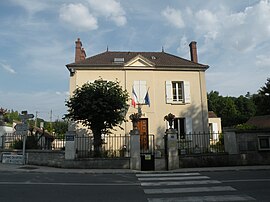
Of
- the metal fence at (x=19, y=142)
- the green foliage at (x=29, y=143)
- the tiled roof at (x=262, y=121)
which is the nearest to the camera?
the green foliage at (x=29, y=143)

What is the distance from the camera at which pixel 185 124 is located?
2053 centimetres

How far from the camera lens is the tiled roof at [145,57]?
21109 millimetres

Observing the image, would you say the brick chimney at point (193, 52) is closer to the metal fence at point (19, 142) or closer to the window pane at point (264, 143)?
the window pane at point (264, 143)

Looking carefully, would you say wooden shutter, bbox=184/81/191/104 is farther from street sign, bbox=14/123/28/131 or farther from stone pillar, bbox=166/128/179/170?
street sign, bbox=14/123/28/131

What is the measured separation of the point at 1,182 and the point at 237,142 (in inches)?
462

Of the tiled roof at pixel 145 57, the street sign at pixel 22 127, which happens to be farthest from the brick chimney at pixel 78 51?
the street sign at pixel 22 127

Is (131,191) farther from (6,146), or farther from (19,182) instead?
(6,146)

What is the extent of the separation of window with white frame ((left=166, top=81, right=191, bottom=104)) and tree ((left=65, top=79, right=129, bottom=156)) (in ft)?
19.9

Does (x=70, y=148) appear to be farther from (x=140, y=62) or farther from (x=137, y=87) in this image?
(x=140, y=62)

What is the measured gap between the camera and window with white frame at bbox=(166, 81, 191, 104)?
68.8 ft

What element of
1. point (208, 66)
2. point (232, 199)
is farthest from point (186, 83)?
point (232, 199)

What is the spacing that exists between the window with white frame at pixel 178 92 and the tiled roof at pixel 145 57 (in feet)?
5.14

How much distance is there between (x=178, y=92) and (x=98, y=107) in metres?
8.90

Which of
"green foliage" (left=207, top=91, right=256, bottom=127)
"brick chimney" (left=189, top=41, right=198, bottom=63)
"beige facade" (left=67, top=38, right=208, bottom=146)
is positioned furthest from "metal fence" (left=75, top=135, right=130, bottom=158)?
"green foliage" (left=207, top=91, right=256, bottom=127)
